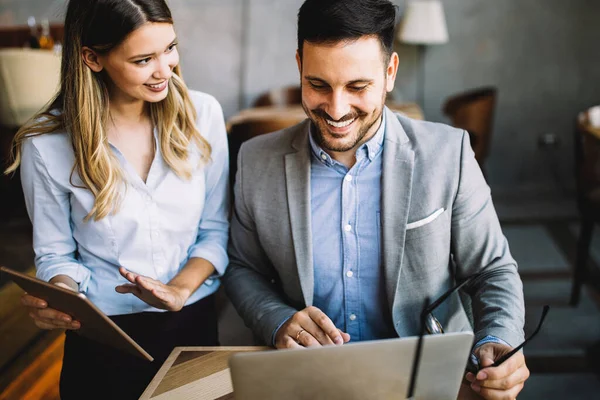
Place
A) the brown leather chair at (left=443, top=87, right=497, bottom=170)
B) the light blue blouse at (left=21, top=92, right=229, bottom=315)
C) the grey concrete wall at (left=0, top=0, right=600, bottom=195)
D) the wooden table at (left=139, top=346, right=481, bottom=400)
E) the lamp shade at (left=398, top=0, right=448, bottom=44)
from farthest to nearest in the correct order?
1. the grey concrete wall at (left=0, top=0, right=600, bottom=195)
2. the lamp shade at (left=398, top=0, right=448, bottom=44)
3. the brown leather chair at (left=443, top=87, right=497, bottom=170)
4. the light blue blouse at (left=21, top=92, right=229, bottom=315)
5. the wooden table at (left=139, top=346, right=481, bottom=400)

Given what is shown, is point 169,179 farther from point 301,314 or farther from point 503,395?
point 503,395

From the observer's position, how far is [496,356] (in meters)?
1.17

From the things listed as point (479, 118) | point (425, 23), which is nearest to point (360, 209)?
point (479, 118)

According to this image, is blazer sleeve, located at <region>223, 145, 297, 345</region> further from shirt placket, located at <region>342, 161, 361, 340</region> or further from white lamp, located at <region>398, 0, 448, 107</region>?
white lamp, located at <region>398, 0, 448, 107</region>

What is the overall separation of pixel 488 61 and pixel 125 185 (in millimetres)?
4166

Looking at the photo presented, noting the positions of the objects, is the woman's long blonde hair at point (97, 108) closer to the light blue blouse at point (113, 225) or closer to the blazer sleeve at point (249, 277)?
the light blue blouse at point (113, 225)

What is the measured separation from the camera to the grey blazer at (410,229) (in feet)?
4.68

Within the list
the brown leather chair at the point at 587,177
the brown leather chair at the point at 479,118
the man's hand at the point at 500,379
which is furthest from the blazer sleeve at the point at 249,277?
the brown leather chair at the point at 479,118

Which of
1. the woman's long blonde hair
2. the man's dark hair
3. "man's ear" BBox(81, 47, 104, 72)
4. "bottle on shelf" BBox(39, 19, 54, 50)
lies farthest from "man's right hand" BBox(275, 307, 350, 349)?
"bottle on shelf" BBox(39, 19, 54, 50)

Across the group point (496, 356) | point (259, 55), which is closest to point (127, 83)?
point (496, 356)

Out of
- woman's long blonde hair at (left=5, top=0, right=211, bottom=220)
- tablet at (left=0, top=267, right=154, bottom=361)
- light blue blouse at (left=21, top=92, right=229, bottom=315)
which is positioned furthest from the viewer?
light blue blouse at (left=21, top=92, right=229, bottom=315)

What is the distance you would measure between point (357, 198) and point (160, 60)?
605 millimetres

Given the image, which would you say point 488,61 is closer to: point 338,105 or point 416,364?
point 338,105

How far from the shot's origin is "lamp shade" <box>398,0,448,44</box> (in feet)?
15.1
